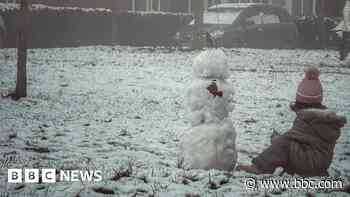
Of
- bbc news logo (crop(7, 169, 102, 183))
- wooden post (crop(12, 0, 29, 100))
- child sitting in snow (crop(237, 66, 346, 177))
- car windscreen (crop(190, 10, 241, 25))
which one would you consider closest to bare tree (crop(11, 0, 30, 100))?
wooden post (crop(12, 0, 29, 100))

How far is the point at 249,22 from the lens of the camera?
18.4m

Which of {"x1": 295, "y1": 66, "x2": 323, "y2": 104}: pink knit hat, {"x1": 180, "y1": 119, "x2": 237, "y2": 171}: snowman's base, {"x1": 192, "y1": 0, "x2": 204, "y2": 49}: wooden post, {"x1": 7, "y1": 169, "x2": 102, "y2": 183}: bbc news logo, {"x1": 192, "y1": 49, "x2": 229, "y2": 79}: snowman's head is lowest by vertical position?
{"x1": 7, "y1": 169, "x2": 102, "y2": 183}: bbc news logo

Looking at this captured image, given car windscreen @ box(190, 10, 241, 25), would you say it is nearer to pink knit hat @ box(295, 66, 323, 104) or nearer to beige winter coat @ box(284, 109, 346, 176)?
pink knit hat @ box(295, 66, 323, 104)

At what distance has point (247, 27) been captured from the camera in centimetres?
1827

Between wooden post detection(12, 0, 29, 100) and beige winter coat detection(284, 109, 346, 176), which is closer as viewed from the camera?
beige winter coat detection(284, 109, 346, 176)

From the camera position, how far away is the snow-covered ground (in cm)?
383

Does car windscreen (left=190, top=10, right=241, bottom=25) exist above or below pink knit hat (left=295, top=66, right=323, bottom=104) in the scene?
above

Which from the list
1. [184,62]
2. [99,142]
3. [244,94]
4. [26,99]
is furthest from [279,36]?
[99,142]

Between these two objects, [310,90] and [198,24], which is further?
[198,24]

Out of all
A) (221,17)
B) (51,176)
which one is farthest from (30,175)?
(221,17)

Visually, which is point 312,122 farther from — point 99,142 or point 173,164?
point 99,142

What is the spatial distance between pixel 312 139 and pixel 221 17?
1490cm

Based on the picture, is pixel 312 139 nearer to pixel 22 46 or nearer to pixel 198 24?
pixel 22 46

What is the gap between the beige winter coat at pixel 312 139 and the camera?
374 centimetres
